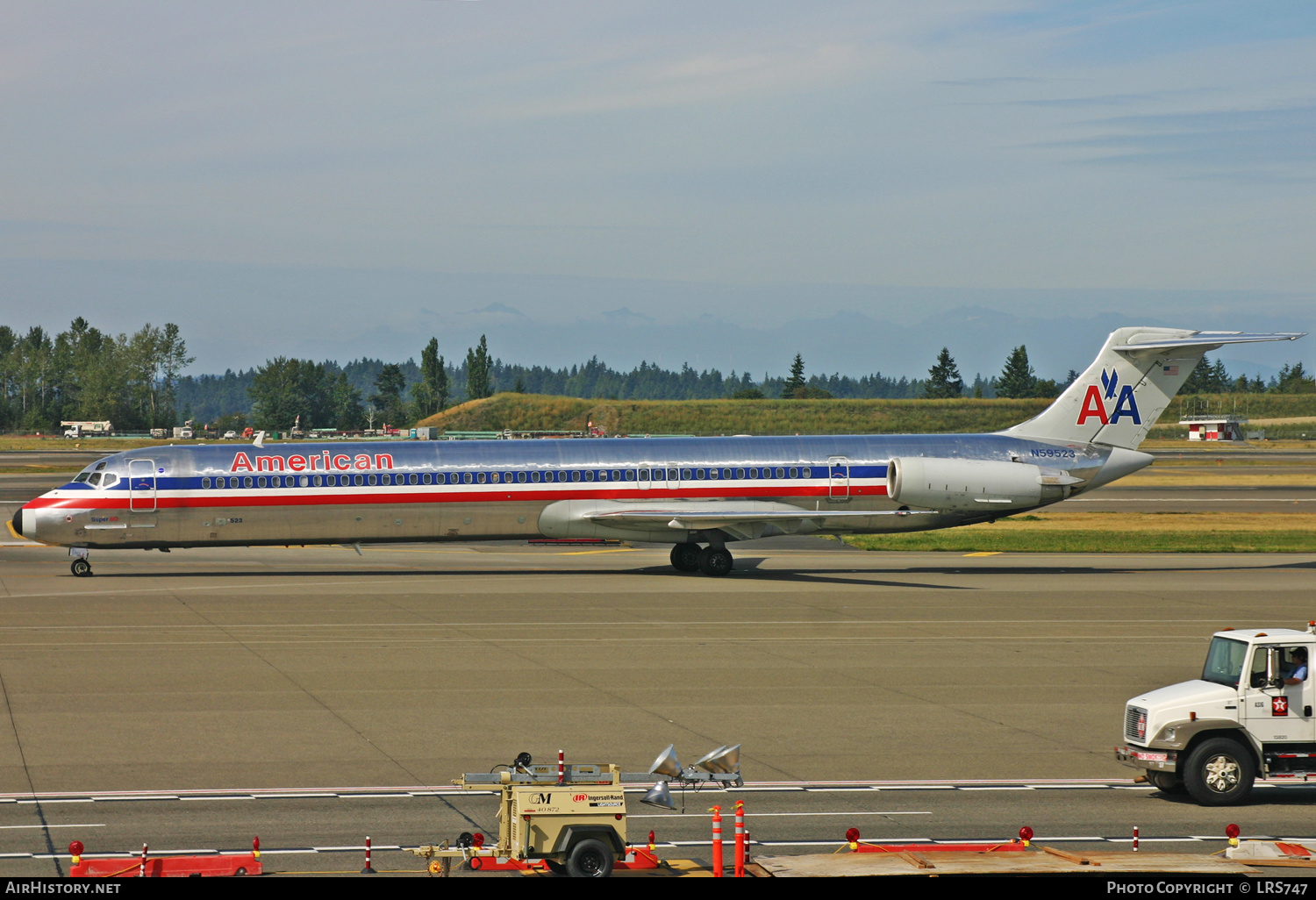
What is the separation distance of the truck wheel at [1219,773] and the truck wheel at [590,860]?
7.96m

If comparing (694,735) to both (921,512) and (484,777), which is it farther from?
(921,512)

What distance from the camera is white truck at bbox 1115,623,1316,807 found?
50.1ft

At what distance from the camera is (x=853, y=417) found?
493 feet

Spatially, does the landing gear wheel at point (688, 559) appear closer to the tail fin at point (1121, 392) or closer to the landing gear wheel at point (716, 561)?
the landing gear wheel at point (716, 561)

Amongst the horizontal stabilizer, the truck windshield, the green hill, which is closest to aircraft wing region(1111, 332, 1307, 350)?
the horizontal stabilizer

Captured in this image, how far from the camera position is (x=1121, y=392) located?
4109cm

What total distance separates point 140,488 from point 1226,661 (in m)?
31.5

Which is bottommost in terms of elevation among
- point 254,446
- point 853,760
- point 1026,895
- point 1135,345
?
point 853,760

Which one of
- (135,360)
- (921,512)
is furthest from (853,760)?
(135,360)

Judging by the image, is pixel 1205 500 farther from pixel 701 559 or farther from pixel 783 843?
pixel 783 843

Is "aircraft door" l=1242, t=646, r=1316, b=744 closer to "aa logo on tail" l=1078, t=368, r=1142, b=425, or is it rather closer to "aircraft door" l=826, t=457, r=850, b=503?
"aircraft door" l=826, t=457, r=850, b=503

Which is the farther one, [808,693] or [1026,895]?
[808,693]

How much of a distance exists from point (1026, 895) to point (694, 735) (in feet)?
32.5

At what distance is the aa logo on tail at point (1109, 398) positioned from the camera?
135 feet
